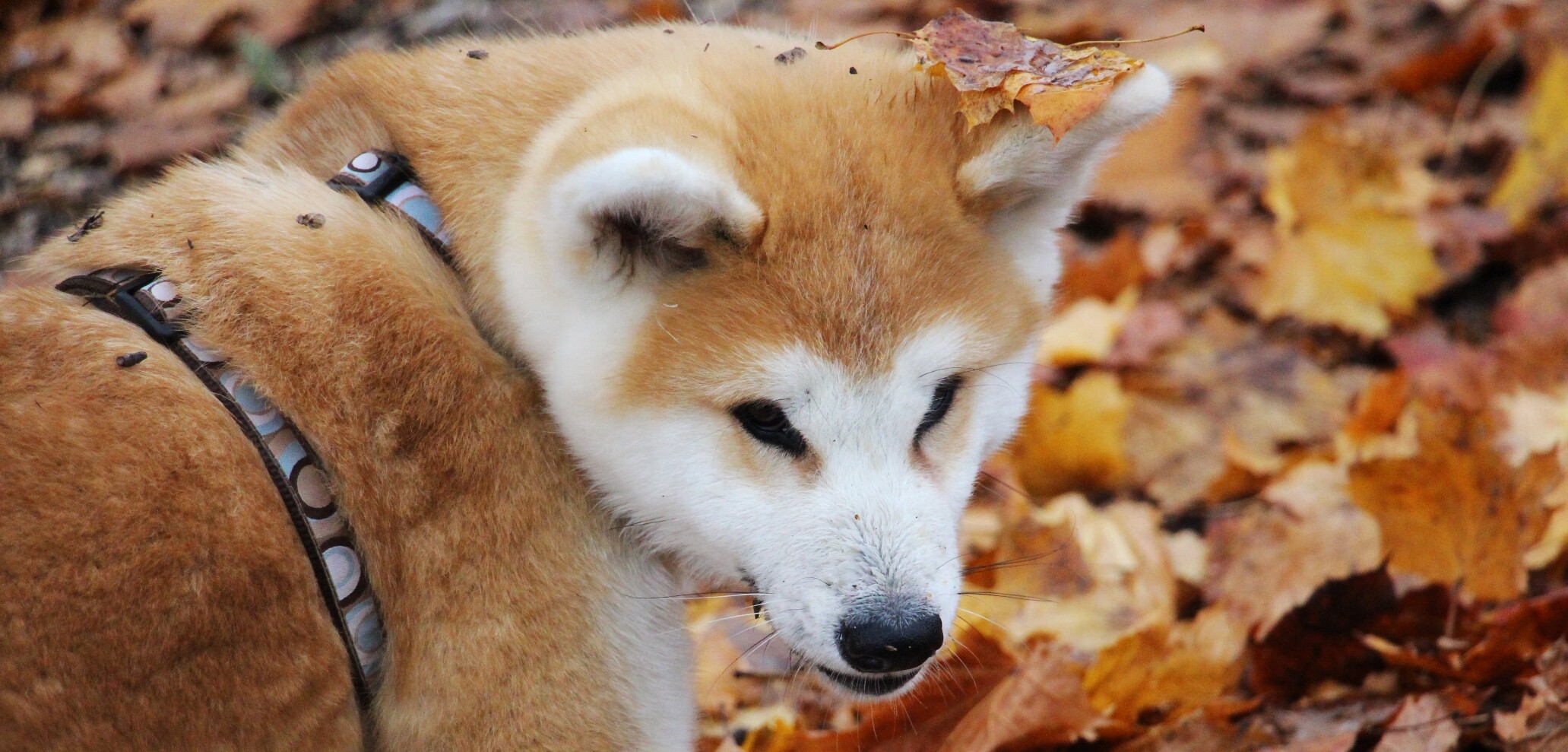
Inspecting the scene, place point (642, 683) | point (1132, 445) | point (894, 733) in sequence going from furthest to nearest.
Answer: point (1132, 445) < point (894, 733) < point (642, 683)

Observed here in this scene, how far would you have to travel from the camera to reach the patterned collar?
2660mm

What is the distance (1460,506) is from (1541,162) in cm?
294

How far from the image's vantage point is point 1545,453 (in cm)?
350

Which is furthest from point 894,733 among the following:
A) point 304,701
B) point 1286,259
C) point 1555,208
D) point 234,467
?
point 1555,208

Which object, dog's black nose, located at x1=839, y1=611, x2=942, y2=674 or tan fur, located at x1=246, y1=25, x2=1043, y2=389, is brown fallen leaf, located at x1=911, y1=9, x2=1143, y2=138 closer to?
tan fur, located at x1=246, y1=25, x2=1043, y2=389

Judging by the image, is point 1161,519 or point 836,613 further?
point 1161,519

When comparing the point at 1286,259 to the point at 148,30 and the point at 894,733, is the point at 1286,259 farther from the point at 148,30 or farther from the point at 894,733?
the point at 148,30

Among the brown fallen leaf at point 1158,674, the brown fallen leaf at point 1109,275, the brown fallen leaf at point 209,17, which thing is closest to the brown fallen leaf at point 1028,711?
the brown fallen leaf at point 1158,674

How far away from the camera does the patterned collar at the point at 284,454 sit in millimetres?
2660

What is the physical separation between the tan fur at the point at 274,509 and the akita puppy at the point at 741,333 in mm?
17

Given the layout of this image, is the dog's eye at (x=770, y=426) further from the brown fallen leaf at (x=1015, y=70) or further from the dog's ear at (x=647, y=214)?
the brown fallen leaf at (x=1015, y=70)

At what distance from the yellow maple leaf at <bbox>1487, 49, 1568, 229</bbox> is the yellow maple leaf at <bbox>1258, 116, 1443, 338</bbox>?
346mm

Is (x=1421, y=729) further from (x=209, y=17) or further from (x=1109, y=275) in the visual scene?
(x=209, y=17)

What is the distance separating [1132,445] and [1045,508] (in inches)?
18.5
